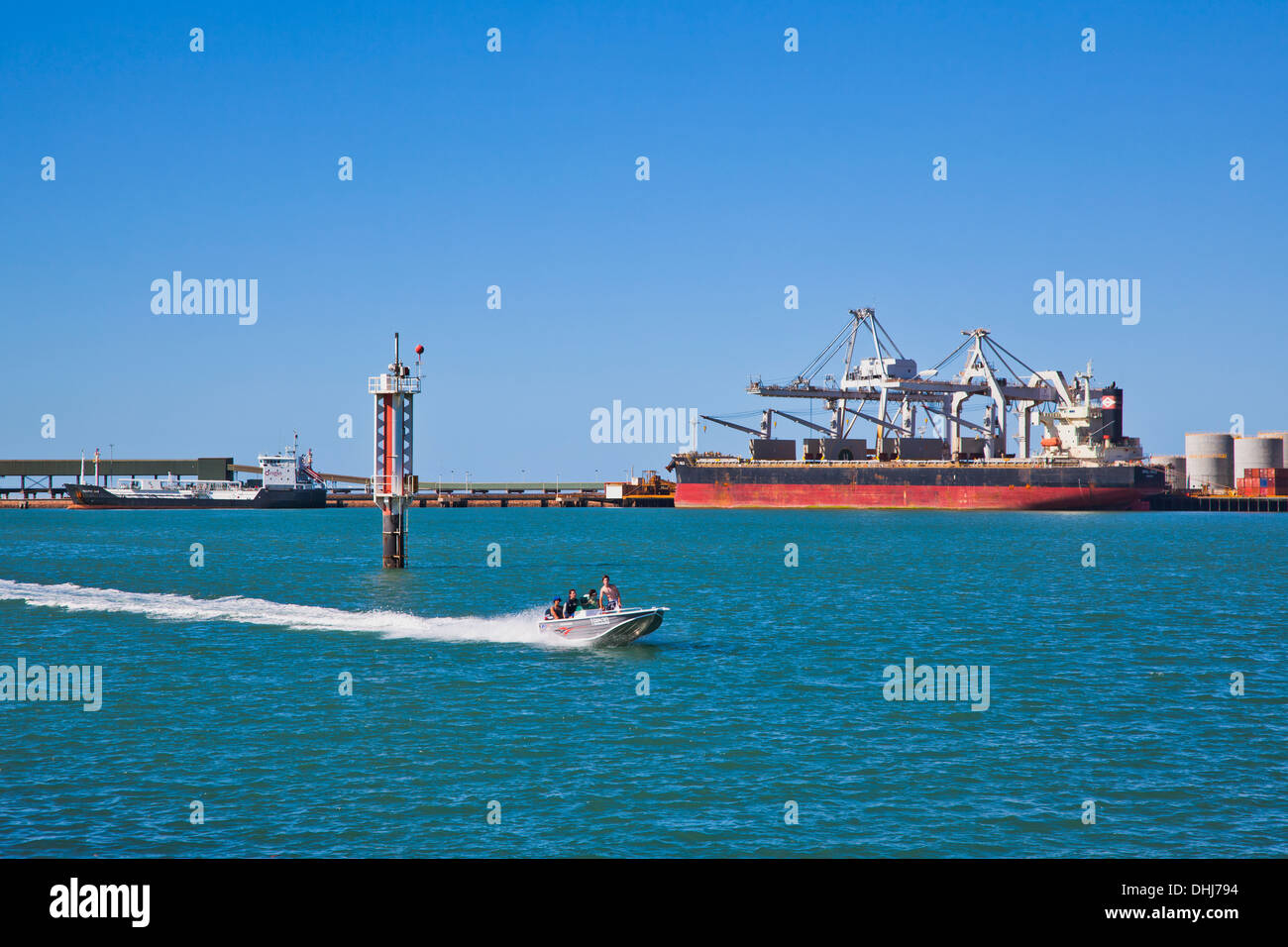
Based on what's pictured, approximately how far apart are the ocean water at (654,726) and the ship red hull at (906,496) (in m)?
90.0

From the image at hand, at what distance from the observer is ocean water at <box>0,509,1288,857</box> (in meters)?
18.0

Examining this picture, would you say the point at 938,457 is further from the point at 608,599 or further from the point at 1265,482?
the point at 608,599

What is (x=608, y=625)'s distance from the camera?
35.6 m

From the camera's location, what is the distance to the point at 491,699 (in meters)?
28.7

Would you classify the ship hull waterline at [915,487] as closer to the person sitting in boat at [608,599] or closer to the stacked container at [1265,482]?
the stacked container at [1265,482]

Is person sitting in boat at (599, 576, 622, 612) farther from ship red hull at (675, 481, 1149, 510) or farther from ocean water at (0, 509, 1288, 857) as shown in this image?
ship red hull at (675, 481, 1149, 510)

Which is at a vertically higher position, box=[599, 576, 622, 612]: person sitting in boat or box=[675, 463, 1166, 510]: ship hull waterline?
box=[675, 463, 1166, 510]: ship hull waterline

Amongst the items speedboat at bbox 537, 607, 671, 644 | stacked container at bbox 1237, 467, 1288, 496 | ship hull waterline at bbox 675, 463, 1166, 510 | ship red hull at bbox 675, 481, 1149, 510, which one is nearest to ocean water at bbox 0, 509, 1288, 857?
speedboat at bbox 537, 607, 671, 644

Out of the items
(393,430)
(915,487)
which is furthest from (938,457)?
(393,430)

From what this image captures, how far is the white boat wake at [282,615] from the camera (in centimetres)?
A: 4044

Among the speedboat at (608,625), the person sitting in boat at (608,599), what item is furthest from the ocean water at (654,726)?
the person sitting in boat at (608,599)

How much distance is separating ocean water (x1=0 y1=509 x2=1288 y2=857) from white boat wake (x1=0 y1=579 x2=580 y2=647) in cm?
25
